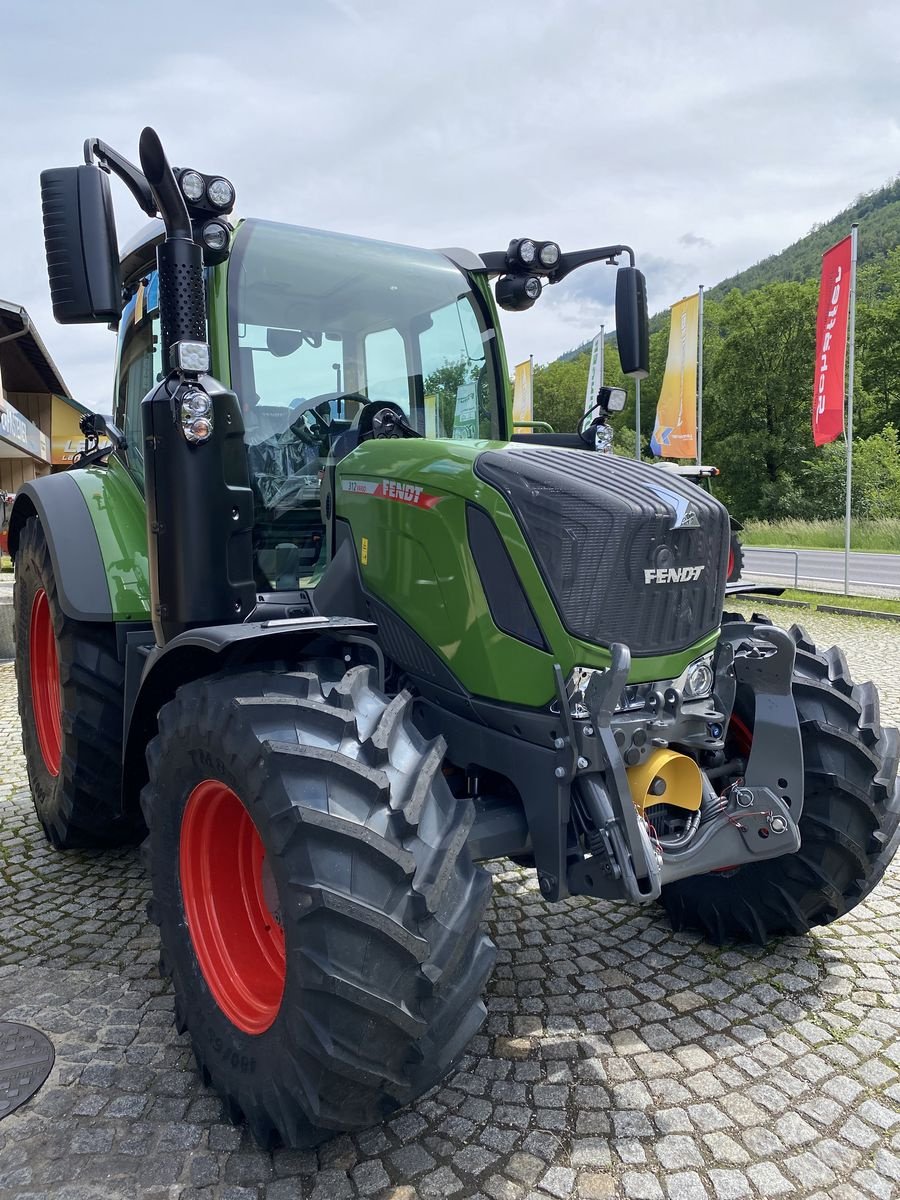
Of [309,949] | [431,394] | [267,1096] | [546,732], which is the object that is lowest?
[267,1096]

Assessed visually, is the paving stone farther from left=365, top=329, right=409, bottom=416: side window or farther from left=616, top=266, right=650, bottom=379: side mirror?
left=616, top=266, right=650, bottom=379: side mirror

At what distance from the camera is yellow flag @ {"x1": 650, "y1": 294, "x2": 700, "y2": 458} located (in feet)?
56.8

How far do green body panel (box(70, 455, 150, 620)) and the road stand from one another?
44.8 ft

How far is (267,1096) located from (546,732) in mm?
1044

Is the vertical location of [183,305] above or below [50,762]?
above

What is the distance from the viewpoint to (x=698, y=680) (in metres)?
2.49

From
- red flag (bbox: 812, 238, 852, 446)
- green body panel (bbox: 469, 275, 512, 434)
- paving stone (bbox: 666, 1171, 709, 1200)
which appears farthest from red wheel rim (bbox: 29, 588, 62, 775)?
red flag (bbox: 812, 238, 852, 446)

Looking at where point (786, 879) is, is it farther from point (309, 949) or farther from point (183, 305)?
point (183, 305)

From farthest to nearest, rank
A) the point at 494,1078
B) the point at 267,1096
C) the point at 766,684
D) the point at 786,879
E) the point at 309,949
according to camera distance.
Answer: the point at 786,879 → the point at 766,684 → the point at 494,1078 → the point at 267,1096 → the point at 309,949

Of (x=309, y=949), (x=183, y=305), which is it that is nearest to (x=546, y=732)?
(x=309, y=949)

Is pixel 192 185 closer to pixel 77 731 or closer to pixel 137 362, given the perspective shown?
pixel 137 362

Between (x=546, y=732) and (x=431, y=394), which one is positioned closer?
(x=546, y=732)

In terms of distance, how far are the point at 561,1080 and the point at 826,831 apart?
1.11 meters

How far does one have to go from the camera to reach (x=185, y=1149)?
6.89 feet
